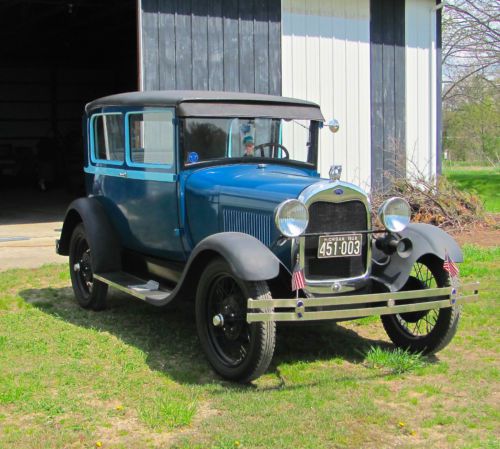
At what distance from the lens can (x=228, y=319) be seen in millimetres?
4645

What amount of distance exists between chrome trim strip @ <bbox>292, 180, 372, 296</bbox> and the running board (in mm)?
1080

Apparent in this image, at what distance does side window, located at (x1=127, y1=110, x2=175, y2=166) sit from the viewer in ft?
18.4

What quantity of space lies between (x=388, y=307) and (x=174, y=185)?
189cm

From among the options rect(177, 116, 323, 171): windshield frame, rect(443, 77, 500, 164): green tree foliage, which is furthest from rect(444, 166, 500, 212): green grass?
rect(177, 116, 323, 171): windshield frame

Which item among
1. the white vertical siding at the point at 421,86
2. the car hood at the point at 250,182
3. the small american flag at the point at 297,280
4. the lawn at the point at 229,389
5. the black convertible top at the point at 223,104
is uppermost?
the white vertical siding at the point at 421,86

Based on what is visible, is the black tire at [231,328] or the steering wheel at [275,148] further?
the steering wheel at [275,148]

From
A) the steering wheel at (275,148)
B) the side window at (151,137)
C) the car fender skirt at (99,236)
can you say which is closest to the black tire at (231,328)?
the side window at (151,137)

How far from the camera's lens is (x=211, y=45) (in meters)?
10.6

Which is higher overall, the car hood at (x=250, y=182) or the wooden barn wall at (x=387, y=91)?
the wooden barn wall at (x=387, y=91)

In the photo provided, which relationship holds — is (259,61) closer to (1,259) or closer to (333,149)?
(333,149)

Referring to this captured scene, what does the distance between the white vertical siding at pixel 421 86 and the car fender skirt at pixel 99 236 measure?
7184mm

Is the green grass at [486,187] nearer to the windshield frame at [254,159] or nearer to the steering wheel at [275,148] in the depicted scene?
the windshield frame at [254,159]

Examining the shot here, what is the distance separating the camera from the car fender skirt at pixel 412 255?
4.98m

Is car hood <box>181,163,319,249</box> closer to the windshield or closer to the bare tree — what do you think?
the windshield
